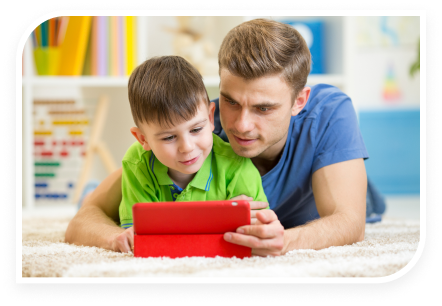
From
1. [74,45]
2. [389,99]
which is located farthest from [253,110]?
[389,99]

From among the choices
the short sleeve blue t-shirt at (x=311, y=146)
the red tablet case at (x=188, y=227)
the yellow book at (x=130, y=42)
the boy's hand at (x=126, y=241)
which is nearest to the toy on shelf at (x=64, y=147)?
the yellow book at (x=130, y=42)

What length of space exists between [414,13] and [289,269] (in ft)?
2.01

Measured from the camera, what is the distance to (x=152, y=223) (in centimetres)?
91

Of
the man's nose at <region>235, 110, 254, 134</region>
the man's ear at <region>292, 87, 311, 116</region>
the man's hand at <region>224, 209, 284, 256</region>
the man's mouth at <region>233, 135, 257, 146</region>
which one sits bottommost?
the man's hand at <region>224, 209, 284, 256</region>

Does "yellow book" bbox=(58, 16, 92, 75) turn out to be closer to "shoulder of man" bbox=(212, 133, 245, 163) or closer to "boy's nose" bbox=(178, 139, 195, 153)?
"shoulder of man" bbox=(212, 133, 245, 163)

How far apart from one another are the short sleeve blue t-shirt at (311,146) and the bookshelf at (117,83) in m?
1.13

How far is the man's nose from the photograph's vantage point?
1.09 m

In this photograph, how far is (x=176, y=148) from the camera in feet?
3.38

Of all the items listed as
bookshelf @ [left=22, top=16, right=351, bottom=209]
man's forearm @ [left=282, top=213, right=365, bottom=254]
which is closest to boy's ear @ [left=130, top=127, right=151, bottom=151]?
man's forearm @ [left=282, top=213, right=365, bottom=254]

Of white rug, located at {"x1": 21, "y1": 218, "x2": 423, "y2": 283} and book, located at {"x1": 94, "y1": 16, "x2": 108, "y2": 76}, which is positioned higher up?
book, located at {"x1": 94, "y1": 16, "x2": 108, "y2": 76}

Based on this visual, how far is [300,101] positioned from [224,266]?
1.89 ft

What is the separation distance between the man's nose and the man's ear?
0.17 metres

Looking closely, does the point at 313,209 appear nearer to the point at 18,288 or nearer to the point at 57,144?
the point at 18,288

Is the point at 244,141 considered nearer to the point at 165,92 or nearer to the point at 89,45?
the point at 165,92
